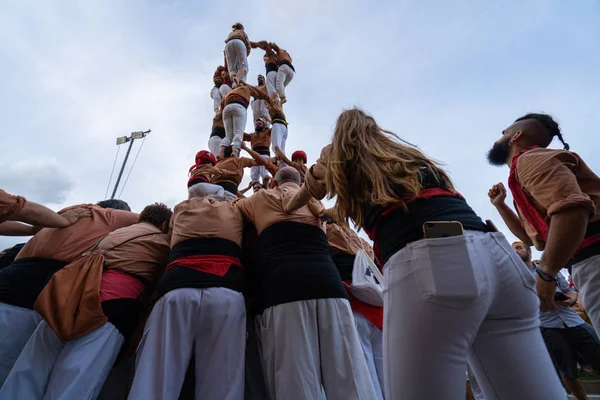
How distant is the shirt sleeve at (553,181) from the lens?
130 centimetres

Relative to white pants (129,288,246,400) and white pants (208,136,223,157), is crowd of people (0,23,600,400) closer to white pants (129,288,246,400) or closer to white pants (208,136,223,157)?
white pants (129,288,246,400)

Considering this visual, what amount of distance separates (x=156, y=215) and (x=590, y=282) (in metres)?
2.95

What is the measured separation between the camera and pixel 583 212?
129cm

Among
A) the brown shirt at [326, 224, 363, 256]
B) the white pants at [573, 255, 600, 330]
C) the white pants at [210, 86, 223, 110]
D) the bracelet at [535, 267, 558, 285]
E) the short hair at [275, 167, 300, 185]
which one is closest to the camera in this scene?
the bracelet at [535, 267, 558, 285]

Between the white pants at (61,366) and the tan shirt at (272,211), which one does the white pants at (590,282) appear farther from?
the white pants at (61,366)

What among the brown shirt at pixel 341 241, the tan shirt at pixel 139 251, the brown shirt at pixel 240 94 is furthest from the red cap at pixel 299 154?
the tan shirt at pixel 139 251

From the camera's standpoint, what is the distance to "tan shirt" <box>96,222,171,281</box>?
2244mm

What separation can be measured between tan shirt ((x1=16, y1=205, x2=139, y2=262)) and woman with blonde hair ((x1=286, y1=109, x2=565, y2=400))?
2250 millimetres

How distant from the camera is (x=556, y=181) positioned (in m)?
1.41

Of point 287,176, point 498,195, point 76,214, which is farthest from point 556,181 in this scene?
point 76,214

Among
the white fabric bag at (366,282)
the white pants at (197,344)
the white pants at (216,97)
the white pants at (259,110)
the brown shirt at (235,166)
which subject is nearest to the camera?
the white pants at (197,344)

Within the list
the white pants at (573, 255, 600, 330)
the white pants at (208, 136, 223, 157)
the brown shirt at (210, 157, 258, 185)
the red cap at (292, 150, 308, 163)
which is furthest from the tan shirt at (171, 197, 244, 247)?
the white pants at (208, 136, 223, 157)

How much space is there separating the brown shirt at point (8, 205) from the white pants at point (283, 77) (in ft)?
23.1

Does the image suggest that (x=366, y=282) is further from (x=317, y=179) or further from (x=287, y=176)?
(x=317, y=179)
